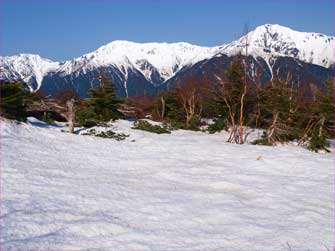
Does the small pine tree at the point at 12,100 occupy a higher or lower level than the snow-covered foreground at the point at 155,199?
higher

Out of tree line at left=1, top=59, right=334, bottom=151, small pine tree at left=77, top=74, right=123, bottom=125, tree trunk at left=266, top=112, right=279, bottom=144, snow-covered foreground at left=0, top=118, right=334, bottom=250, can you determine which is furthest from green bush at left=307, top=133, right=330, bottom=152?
small pine tree at left=77, top=74, right=123, bottom=125

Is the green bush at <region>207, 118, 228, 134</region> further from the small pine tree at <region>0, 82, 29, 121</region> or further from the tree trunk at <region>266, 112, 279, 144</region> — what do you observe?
the small pine tree at <region>0, 82, 29, 121</region>

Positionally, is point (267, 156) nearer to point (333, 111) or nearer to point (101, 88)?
point (333, 111)

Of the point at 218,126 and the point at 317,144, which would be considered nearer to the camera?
the point at 317,144

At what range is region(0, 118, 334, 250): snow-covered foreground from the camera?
15.7ft

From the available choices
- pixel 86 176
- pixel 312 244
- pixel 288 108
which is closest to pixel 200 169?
pixel 86 176

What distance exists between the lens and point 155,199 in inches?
266

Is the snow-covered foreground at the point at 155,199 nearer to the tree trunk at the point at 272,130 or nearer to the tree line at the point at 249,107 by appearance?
the tree line at the point at 249,107

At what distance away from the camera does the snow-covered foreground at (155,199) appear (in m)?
4.78

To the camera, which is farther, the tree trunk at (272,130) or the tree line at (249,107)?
the tree trunk at (272,130)

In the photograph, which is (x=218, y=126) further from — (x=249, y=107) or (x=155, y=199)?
(x=155, y=199)

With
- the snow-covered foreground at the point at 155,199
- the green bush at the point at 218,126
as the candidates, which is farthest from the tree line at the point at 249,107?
the snow-covered foreground at the point at 155,199

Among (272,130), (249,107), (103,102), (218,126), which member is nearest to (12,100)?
(103,102)

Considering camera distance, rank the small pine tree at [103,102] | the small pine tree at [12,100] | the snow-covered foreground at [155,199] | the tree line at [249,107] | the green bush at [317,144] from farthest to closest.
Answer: the small pine tree at [103,102] → the green bush at [317,144] → the tree line at [249,107] → the small pine tree at [12,100] → the snow-covered foreground at [155,199]
